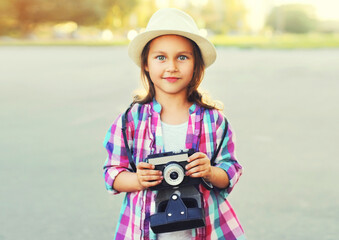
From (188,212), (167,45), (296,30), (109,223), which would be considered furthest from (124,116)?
(296,30)

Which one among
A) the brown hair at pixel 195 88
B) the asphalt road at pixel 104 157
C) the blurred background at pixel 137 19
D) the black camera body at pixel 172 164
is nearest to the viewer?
the black camera body at pixel 172 164

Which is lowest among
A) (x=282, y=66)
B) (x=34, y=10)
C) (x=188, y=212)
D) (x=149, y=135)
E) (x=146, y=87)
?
(x=188, y=212)

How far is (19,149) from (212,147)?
3669 millimetres

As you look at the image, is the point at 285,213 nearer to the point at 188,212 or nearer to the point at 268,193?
the point at 268,193

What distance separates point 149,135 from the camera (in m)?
2.02

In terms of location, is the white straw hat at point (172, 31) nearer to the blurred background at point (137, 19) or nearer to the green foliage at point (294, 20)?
the blurred background at point (137, 19)

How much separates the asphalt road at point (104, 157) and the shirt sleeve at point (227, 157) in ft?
4.61

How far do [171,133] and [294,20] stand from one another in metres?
67.0

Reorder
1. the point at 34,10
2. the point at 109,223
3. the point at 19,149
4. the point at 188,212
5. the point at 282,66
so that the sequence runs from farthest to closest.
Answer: the point at 34,10, the point at 282,66, the point at 19,149, the point at 109,223, the point at 188,212

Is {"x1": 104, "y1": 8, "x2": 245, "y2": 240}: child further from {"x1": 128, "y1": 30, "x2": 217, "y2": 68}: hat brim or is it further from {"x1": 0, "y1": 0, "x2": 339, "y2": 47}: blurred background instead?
{"x1": 0, "y1": 0, "x2": 339, "y2": 47}: blurred background

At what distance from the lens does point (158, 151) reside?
201 cm

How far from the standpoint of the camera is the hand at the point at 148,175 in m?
1.82

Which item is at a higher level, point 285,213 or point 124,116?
point 124,116

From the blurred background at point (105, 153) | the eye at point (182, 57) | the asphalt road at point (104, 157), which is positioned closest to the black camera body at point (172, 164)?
the eye at point (182, 57)
